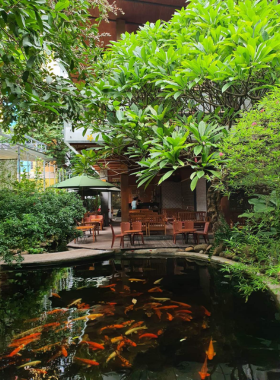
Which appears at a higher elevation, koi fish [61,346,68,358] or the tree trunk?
the tree trunk

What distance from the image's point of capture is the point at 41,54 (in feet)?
15.1

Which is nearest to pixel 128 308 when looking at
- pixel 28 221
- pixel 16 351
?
pixel 16 351

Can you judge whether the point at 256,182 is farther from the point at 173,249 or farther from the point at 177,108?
the point at 173,249

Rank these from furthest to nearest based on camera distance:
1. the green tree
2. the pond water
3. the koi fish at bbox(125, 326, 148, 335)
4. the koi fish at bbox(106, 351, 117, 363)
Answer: the koi fish at bbox(125, 326, 148, 335)
the koi fish at bbox(106, 351, 117, 363)
the pond water
the green tree

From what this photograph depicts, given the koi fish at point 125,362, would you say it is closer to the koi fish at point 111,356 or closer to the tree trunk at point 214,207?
the koi fish at point 111,356

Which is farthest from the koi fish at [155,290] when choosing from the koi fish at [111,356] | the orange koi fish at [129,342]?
the koi fish at [111,356]

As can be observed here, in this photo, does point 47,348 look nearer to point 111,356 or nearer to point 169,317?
point 111,356

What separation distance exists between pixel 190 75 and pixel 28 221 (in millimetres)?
4259

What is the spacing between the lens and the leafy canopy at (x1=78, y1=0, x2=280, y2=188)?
3387mm

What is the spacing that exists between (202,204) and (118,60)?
8909mm

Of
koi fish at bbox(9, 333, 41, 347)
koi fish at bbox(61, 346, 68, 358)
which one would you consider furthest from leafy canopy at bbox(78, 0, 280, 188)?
koi fish at bbox(9, 333, 41, 347)

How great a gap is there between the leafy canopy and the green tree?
532mm

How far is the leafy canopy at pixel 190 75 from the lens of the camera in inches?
133

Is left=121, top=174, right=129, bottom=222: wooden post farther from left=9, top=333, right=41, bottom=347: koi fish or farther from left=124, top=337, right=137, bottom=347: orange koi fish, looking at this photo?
left=124, top=337, right=137, bottom=347: orange koi fish
